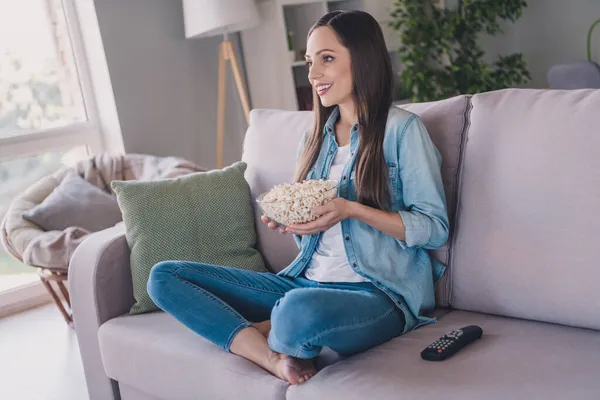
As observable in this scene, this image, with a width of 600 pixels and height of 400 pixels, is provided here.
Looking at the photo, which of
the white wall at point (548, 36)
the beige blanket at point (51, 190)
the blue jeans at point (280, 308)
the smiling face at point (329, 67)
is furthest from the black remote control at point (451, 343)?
the white wall at point (548, 36)

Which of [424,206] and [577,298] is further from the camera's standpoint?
[424,206]

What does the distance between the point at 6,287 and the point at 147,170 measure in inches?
40.0

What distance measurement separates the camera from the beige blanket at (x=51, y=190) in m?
2.95

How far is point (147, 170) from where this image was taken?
343cm

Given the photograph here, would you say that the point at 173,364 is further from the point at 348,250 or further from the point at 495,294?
the point at 495,294

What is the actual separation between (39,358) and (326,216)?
181 cm

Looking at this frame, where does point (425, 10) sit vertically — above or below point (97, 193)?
above

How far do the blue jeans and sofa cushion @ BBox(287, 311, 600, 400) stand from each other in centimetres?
6

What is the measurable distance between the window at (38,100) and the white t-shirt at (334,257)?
92.3 inches

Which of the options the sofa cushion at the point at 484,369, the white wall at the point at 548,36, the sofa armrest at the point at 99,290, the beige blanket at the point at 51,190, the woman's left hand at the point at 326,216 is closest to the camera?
the sofa cushion at the point at 484,369

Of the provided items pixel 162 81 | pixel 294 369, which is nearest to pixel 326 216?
pixel 294 369

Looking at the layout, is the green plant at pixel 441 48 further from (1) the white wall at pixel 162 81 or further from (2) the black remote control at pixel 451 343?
(2) the black remote control at pixel 451 343

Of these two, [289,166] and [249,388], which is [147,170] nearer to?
[289,166]

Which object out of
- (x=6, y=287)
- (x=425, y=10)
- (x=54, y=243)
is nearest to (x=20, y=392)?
(x=54, y=243)
